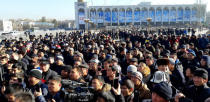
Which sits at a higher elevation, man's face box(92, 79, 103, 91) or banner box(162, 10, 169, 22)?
banner box(162, 10, 169, 22)

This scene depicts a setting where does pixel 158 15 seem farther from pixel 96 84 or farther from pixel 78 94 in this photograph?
pixel 78 94

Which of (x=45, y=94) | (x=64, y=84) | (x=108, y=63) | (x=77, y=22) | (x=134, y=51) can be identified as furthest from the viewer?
(x=77, y=22)

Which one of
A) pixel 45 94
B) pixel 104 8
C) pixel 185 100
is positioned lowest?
pixel 45 94

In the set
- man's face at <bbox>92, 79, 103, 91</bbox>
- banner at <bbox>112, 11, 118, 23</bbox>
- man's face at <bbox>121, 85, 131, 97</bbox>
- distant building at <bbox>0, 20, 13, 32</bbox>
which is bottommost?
man's face at <bbox>121, 85, 131, 97</bbox>

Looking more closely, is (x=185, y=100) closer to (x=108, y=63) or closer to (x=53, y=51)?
(x=108, y=63)

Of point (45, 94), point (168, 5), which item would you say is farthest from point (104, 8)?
point (45, 94)

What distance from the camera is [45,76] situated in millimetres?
4508

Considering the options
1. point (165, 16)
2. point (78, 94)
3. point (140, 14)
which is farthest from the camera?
point (165, 16)

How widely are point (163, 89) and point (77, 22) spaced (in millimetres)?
65996

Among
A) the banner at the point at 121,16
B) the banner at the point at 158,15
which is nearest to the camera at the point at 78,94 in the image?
the banner at the point at 121,16

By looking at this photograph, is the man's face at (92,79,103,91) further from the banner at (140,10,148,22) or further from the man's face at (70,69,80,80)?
the banner at (140,10,148,22)

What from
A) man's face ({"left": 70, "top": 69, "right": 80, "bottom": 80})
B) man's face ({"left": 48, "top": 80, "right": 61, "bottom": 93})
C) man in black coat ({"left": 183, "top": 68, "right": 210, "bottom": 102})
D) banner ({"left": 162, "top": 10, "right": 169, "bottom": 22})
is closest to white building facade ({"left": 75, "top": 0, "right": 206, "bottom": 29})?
banner ({"left": 162, "top": 10, "right": 169, "bottom": 22})

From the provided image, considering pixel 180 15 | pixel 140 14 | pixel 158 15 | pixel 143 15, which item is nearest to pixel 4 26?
pixel 140 14

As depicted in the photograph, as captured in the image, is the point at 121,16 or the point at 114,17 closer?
the point at 114,17
